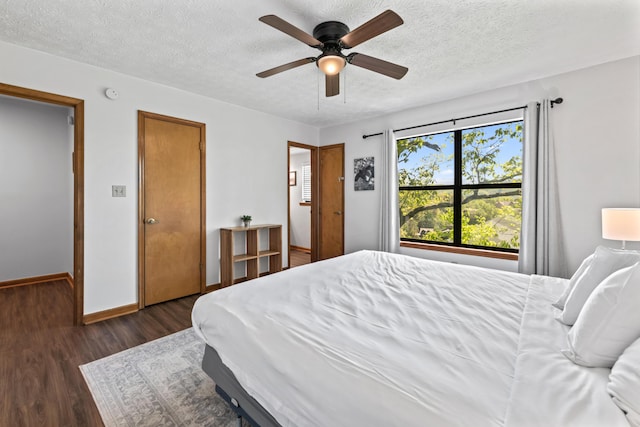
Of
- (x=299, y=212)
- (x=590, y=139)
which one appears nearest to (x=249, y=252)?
(x=299, y=212)

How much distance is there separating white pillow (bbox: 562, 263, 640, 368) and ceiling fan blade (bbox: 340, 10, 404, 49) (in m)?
1.60

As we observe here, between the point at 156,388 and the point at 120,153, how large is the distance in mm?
2346

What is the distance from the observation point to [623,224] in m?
2.34

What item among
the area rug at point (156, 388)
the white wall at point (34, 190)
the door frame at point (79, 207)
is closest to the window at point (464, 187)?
the area rug at point (156, 388)

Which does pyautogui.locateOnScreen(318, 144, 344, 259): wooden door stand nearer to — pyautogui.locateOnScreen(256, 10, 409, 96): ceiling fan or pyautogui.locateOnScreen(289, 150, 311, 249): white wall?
pyautogui.locateOnScreen(289, 150, 311, 249): white wall

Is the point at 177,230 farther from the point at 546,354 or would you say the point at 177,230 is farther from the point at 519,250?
the point at 519,250

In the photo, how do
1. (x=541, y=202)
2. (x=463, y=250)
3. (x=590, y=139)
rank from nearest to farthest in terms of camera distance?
(x=590, y=139), (x=541, y=202), (x=463, y=250)

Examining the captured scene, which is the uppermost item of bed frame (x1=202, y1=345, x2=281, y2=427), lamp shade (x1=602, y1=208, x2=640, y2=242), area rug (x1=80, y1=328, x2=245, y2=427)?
lamp shade (x1=602, y1=208, x2=640, y2=242)

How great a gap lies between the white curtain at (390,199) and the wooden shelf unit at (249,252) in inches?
61.4

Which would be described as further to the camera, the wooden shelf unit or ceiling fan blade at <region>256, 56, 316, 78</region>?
the wooden shelf unit

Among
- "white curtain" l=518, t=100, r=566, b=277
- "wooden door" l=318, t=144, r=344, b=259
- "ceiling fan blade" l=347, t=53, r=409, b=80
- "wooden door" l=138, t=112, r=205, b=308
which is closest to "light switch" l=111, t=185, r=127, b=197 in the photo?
"wooden door" l=138, t=112, r=205, b=308

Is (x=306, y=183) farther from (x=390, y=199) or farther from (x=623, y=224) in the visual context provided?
(x=623, y=224)

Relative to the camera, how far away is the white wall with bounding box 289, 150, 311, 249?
Answer: 6684 millimetres

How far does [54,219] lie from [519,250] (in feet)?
20.2
